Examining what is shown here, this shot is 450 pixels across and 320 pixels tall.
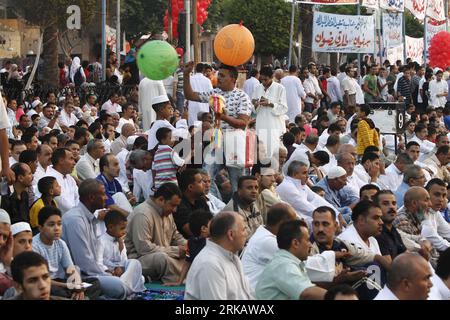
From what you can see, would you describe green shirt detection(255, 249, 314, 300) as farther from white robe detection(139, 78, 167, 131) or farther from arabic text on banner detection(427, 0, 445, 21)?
arabic text on banner detection(427, 0, 445, 21)

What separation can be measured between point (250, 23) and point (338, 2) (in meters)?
19.9

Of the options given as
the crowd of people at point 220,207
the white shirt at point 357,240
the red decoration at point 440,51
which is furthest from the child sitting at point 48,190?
the red decoration at point 440,51

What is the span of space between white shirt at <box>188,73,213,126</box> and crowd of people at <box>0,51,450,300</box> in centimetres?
3

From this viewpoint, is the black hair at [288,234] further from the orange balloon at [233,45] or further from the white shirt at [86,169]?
the orange balloon at [233,45]

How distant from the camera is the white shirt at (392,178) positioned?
1458cm

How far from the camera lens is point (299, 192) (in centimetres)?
1205

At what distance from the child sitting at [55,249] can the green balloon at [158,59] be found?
5489 mm

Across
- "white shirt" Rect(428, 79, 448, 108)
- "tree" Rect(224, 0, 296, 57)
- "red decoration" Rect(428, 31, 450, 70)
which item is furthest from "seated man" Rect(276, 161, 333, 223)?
"tree" Rect(224, 0, 296, 57)

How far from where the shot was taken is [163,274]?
421 inches

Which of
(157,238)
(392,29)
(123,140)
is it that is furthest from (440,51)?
(157,238)

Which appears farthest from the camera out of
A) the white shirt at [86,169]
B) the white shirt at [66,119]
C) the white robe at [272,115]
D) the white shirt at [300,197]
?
the white shirt at [66,119]
